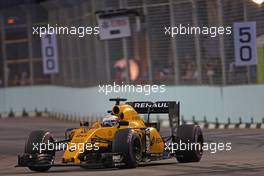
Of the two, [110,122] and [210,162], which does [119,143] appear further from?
[210,162]

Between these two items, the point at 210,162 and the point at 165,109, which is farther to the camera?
the point at 165,109

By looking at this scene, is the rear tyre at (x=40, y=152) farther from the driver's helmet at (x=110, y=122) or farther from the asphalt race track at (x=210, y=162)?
the driver's helmet at (x=110, y=122)

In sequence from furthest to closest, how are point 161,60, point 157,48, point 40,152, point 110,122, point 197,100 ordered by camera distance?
point 157,48, point 161,60, point 197,100, point 110,122, point 40,152

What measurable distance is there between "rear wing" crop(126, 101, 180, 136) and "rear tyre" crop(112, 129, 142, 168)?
1714mm

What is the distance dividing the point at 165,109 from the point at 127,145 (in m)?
2.30

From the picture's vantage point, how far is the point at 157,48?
30.9 m

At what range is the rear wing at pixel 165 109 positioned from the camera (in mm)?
17391

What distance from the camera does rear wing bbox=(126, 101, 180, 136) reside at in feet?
57.1

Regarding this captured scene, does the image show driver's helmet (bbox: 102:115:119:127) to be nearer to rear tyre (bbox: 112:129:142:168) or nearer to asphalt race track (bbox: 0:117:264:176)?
rear tyre (bbox: 112:129:142:168)

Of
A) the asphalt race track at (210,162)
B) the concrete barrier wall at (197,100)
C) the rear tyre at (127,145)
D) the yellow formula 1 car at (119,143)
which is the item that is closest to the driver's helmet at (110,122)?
the yellow formula 1 car at (119,143)

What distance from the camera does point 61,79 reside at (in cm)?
4116

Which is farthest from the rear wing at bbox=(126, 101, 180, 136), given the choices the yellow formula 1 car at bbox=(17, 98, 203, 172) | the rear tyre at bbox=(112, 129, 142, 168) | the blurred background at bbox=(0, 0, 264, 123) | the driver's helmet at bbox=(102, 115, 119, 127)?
the blurred background at bbox=(0, 0, 264, 123)

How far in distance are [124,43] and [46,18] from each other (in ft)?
40.3

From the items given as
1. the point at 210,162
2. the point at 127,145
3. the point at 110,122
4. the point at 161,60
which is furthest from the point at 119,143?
the point at 161,60
